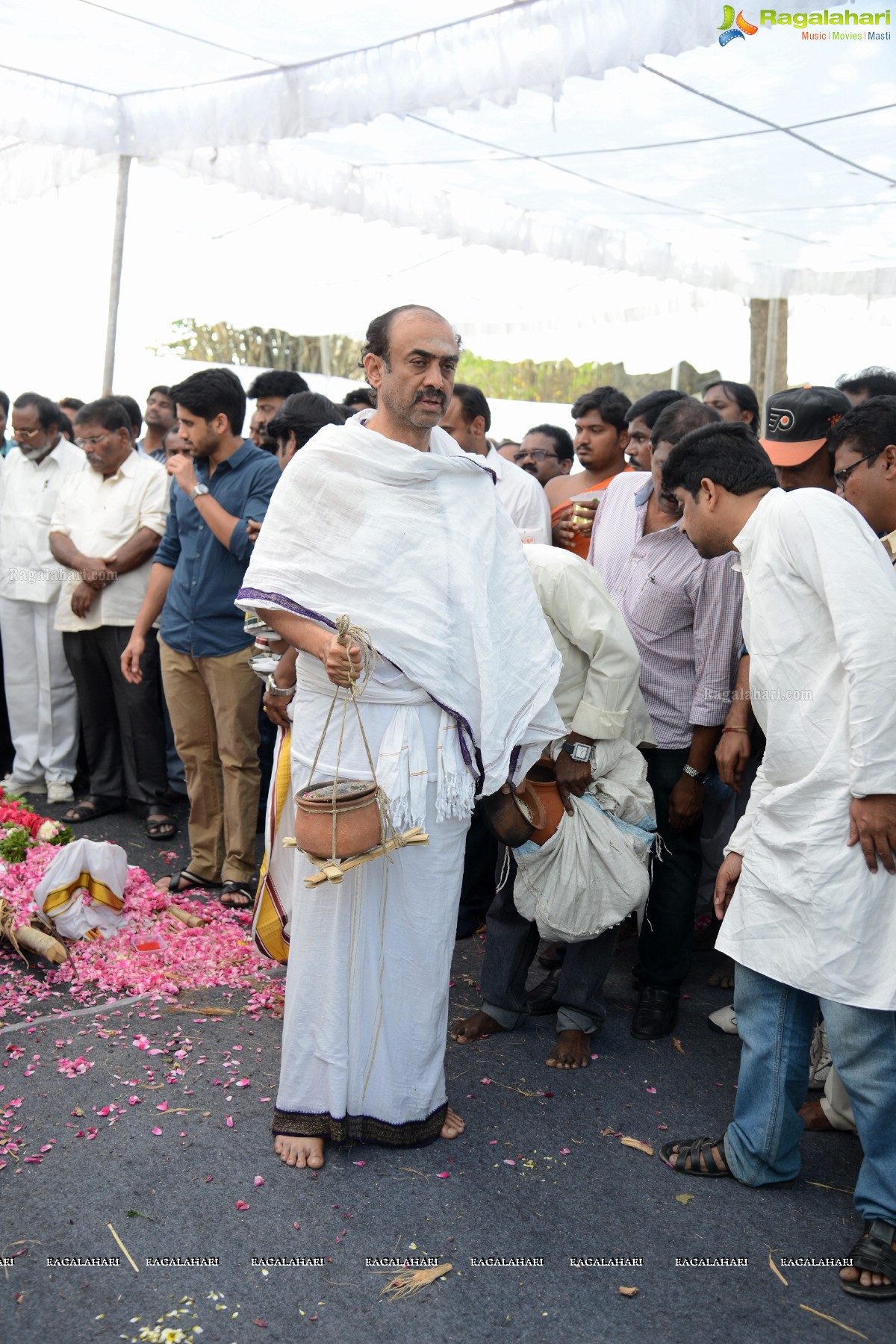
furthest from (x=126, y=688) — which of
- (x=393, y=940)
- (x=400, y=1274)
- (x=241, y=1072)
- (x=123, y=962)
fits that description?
(x=400, y=1274)

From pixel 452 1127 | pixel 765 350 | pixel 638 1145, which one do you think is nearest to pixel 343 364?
pixel 765 350

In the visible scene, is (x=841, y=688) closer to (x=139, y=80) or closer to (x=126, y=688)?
(x=126, y=688)

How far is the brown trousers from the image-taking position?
16.4ft

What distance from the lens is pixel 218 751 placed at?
5188mm

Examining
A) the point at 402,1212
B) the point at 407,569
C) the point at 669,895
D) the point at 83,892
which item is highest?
the point at 407,569

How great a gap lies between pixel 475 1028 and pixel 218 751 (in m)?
1.92

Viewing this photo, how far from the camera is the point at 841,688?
274 centimetres

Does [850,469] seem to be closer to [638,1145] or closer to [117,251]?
[638,1145]

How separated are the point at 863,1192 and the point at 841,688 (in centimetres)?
122

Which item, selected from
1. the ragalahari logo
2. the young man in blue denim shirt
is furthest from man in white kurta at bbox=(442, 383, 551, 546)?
the ragalahari logo

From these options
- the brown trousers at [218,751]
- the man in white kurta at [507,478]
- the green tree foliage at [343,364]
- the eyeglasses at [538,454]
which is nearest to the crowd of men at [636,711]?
the man in white kurta at [507,478]

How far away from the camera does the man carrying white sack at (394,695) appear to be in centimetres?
303

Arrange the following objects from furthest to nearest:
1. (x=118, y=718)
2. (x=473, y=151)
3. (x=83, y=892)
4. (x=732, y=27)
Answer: (x=473, y=151) → (x=118, y=718) → (x=83, y=892) → (x=732, y=27)

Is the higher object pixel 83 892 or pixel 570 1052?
pixel 83 892
